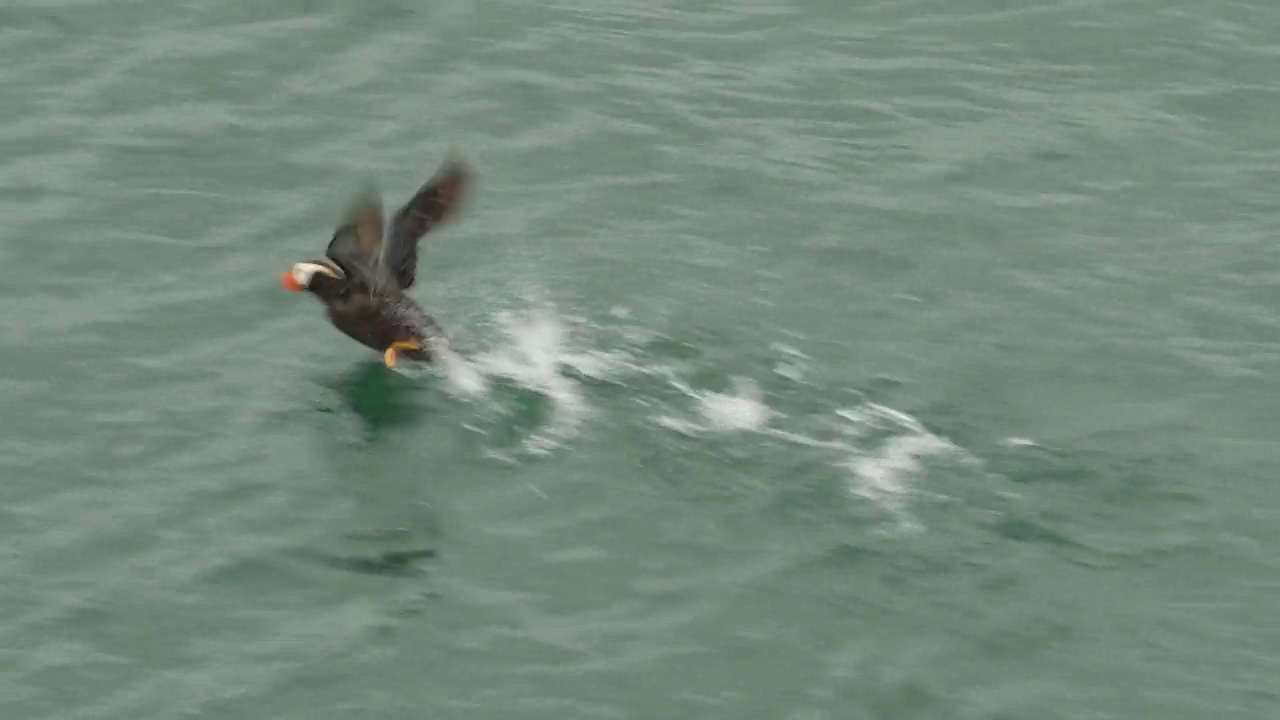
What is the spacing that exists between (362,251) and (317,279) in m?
0.46

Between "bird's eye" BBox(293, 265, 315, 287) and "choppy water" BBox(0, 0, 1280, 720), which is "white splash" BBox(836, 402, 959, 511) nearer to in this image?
"choppy water" BBox(0, 0, 1280, 720)

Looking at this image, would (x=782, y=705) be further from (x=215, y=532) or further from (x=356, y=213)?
(x=356, y=213)

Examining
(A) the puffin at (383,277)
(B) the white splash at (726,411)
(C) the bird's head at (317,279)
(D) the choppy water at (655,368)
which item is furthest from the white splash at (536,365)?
(C) the bird's head at (317,279)

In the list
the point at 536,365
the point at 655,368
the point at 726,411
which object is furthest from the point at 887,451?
the point at 536,365

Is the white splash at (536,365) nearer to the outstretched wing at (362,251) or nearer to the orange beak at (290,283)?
the outstretched wing at (362,251)

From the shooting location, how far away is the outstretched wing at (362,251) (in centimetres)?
2158

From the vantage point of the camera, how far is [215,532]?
1934cm

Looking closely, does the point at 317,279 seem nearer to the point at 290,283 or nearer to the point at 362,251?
the point at 290,283

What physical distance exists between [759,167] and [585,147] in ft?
5.96

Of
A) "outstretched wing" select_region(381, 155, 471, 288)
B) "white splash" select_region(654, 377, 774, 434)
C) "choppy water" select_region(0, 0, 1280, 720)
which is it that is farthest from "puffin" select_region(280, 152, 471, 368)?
"white splash" select_region(654, 377, 774, 434)

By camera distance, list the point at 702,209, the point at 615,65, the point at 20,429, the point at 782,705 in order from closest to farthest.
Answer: the point at 782,705 → the point at 20,429 → the point at 702,209 → the point at 615,65

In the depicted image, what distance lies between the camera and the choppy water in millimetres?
17984

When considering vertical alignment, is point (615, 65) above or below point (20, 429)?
above

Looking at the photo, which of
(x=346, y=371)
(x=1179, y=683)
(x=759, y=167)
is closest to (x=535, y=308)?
(x=346, y=371)
